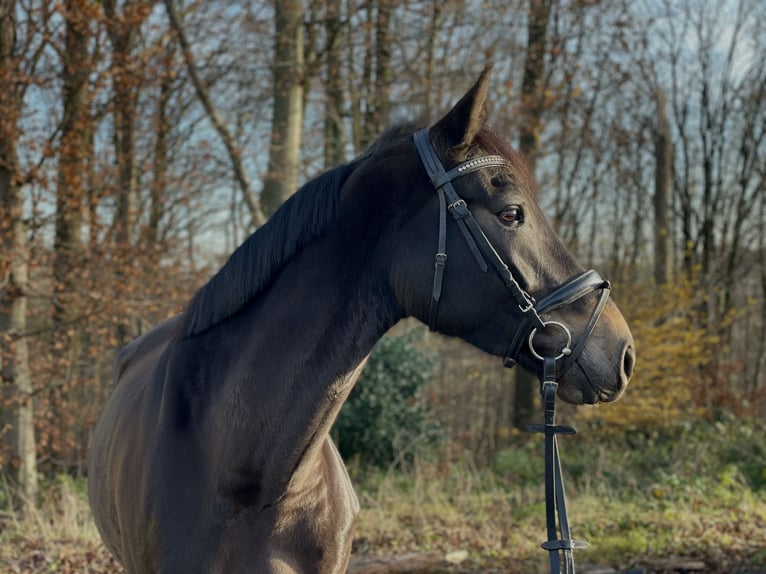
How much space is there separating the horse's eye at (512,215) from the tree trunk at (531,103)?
7914 millimetres

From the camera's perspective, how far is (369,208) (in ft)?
7.66

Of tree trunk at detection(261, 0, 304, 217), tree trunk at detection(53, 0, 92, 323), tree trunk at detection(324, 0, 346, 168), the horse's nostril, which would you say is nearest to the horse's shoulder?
the horse's nostril

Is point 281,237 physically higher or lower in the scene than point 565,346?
higher

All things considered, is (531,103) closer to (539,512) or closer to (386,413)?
(386,413)

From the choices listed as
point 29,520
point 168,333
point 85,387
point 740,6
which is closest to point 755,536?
point 168,333

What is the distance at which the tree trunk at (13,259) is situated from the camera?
7062 mm

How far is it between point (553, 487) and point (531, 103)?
330 inches

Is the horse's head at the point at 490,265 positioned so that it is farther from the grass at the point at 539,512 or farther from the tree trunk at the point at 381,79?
the tree trunk at the point at 381,79

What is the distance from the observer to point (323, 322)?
2.32 meters

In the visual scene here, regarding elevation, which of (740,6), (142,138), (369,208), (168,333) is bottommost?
(168,333)

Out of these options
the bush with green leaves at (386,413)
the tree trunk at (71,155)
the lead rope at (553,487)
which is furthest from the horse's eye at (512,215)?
the bush with green leaves at (386,413)

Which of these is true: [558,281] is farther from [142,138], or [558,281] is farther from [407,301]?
[142,138]

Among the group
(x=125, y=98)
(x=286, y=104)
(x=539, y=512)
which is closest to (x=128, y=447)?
(x=539, y=512)

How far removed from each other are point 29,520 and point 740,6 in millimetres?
13683
